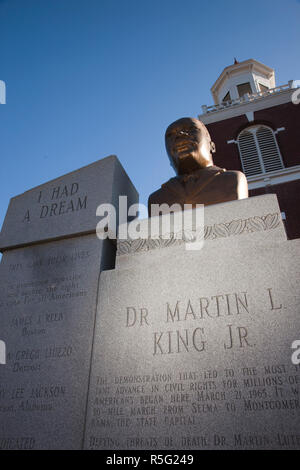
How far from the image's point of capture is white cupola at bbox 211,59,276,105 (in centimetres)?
2335

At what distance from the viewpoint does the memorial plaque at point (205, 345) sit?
2.10 meters

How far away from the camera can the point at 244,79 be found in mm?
23609

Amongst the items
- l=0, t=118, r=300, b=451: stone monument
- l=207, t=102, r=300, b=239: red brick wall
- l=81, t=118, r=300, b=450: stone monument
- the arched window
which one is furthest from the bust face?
the arched window

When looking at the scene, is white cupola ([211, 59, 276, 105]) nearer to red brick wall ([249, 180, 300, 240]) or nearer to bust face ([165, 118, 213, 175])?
red brick wall ([249, 180, 300, 240])

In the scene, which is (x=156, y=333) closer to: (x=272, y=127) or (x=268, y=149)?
(x=268, y=149)

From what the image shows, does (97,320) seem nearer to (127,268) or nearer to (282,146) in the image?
(127,268)

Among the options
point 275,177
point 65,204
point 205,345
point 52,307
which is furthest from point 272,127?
point 205,345

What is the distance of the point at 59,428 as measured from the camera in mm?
2496

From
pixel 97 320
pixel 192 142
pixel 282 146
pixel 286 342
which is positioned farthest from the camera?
pixel 282 146

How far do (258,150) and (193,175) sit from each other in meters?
16.1

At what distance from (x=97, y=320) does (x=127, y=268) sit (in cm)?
54

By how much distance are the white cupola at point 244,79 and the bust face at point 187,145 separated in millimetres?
21117

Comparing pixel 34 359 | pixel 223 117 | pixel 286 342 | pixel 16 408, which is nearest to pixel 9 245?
pixel 34 359

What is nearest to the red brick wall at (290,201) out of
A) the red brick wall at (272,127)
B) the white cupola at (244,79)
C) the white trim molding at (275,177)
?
the white trim molding at (275,177)
